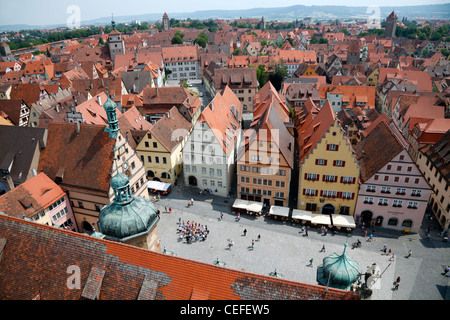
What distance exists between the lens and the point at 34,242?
18.2 m

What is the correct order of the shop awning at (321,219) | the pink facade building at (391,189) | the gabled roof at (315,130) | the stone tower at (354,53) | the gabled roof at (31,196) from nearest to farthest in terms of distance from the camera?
the gabled roof at (31,196)
the pink facade building at (391,189)
the shop awning at (321,219)
the gabled roof at (315,130)
the stone tower at (354,53)

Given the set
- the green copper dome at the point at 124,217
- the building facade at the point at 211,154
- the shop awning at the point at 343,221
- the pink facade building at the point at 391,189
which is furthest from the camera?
the building facade at the point at 211,154

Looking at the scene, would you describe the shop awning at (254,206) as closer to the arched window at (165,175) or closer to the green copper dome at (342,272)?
the arched window at (165,175)

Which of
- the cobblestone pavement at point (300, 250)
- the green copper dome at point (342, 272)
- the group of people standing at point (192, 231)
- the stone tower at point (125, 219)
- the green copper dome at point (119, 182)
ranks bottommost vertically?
the cobblestone pavement at point (300, 250)

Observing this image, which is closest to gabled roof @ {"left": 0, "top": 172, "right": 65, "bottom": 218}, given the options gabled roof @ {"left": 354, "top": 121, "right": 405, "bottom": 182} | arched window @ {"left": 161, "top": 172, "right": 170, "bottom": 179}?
arched window @ {"left": 161, "top": 172, "right": 170, "bottom": 179}

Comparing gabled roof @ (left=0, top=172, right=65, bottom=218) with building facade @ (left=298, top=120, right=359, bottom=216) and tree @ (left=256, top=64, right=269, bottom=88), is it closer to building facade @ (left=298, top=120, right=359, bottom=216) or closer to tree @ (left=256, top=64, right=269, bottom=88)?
building facade @ (left=298, top=120, right=359, bottom=216)

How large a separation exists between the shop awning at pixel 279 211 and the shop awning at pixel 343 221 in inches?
238

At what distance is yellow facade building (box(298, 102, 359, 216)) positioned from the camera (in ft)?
131

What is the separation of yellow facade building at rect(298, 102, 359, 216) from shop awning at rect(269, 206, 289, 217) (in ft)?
10.2

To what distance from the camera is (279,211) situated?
42.7m

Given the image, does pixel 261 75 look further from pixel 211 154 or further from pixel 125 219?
pixel 125 219

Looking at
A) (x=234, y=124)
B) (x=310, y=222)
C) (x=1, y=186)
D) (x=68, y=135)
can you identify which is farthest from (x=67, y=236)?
(x=234, y=124)

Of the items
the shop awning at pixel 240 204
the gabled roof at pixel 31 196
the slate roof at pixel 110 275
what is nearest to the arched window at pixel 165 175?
the shop awning at pixel 240 204

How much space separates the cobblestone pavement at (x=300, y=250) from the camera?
107ft
